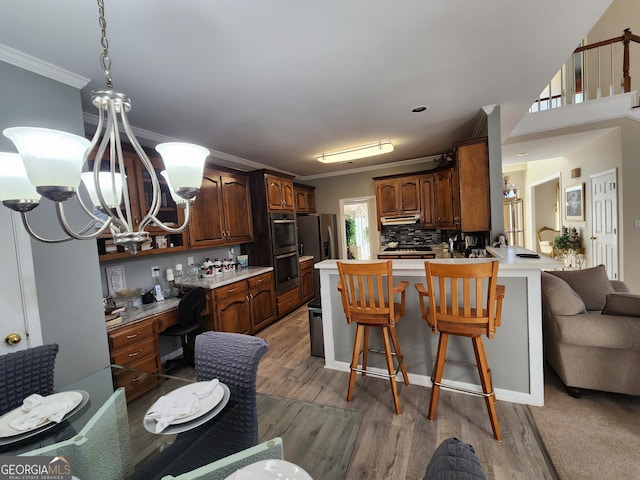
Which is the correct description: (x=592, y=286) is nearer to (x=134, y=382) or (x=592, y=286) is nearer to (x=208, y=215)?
(x=134, y=382)

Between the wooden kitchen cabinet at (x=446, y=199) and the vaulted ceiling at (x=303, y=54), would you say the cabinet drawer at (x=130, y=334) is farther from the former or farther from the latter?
the wooden kitchen cabinet at (x=446, y=199)

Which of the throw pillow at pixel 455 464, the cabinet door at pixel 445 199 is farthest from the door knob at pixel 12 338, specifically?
the cabinet door at pixel 445 199

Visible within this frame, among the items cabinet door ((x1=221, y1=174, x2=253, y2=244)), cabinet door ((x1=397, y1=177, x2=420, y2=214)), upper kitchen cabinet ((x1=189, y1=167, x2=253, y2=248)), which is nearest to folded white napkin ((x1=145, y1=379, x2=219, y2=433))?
upper kitchen cabinet ((x1=189, y1=167, x2=253, y2=248))

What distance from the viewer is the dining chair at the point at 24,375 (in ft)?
4.42

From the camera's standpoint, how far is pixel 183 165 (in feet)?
3.84

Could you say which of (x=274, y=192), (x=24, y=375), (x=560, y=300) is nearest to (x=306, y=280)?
(x=274, y=192)

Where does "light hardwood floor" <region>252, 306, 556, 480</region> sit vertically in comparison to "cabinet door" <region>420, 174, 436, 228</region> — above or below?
below

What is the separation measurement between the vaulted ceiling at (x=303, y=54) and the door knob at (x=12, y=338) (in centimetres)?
166

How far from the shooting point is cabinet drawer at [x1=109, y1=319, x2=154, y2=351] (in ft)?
7.17

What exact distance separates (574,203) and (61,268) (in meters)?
7.56

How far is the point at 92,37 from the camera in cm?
155

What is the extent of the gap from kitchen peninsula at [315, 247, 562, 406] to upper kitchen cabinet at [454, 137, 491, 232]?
0.71 m

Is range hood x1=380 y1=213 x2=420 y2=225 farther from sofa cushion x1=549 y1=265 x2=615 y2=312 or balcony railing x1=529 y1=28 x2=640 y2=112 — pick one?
sofa cushion x1=549 y1=265 x2=615 y2=312

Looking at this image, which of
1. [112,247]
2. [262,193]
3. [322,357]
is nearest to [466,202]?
[322,357]
